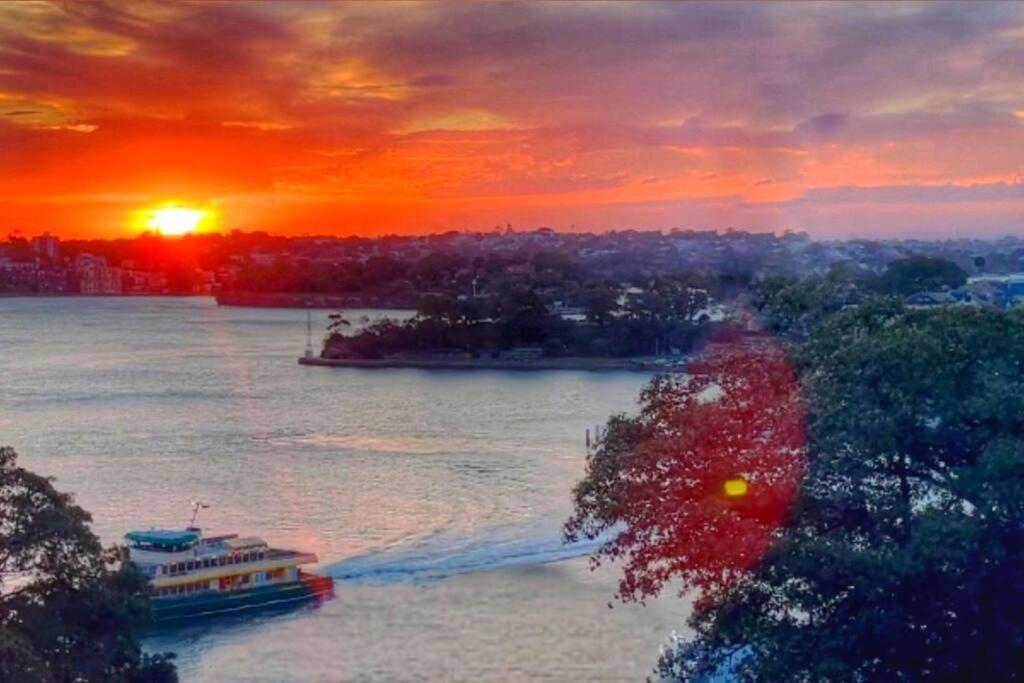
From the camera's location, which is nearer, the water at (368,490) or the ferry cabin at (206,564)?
the water at (368,490)

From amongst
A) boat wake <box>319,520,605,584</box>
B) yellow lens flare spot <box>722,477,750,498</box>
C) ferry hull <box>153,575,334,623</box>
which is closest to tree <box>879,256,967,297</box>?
boat wake <box>319,520,605,584</box>

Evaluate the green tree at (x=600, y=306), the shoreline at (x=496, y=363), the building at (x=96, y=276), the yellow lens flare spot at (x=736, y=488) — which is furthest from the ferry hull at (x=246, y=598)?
the building at (x=96, y=276)

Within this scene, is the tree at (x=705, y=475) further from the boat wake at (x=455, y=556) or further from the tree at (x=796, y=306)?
the boat wake at (x=455, y=556)

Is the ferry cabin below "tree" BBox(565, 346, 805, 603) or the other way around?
below

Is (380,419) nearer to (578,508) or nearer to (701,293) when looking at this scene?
(701,293)

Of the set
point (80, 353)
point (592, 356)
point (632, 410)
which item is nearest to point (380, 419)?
point (632, 410)

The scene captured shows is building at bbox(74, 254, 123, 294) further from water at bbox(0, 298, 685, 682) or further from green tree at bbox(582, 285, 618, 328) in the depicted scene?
green tree at bbox(582, 285, 618, 328)
